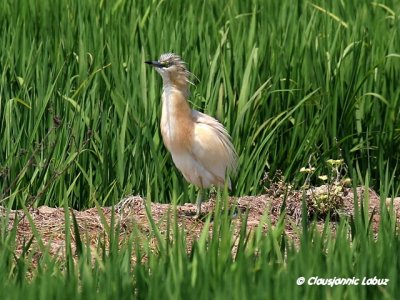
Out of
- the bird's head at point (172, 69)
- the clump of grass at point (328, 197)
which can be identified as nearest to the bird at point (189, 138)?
the bird's head at point (172, 69)

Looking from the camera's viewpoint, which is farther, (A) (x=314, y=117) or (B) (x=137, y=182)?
(A) (x=314, y=117)

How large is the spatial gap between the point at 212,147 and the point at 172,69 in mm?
421

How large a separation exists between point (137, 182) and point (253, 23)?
5.27 feet

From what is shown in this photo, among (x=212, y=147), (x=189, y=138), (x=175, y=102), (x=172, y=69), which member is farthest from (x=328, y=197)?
(x=172, y=69)

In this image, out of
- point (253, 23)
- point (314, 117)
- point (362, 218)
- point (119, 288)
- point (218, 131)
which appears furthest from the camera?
point (253, 23)

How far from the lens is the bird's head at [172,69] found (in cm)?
555

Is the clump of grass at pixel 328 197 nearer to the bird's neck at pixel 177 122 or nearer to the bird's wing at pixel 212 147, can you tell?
the bird's wing at pixel 212 147

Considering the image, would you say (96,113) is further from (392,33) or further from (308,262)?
(308,262)

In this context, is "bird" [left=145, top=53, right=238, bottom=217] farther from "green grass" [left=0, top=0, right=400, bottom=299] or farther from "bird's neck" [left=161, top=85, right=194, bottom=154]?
"green grass" [left=0, top=0, right=400, bottom=299]

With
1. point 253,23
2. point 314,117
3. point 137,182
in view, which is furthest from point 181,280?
point 253,23

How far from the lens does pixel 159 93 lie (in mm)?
6469

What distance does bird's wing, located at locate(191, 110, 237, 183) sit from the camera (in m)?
5.47

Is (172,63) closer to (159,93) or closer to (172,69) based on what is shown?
(172,69)

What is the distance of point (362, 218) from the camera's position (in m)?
4.29
